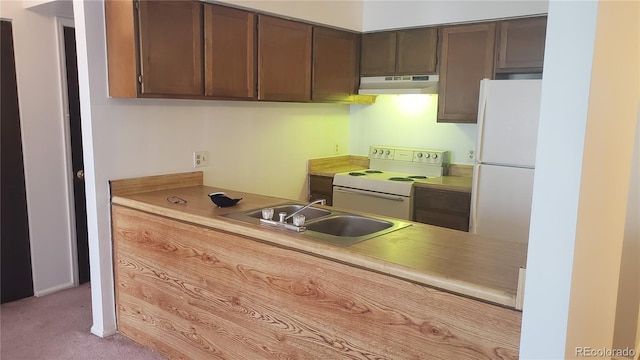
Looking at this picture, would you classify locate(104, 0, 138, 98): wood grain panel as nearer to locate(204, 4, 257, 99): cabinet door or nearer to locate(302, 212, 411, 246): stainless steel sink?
locate(204, 4, 257, 99): cabinet door

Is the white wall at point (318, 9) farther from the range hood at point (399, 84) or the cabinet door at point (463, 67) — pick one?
the cabinet door at point (463, 67)

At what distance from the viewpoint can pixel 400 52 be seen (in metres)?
3.79

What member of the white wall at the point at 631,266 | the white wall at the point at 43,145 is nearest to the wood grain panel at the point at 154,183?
the white wall at the point at 43,145

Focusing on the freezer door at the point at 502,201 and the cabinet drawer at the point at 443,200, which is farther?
the cabinet drawer at the point at 443,200

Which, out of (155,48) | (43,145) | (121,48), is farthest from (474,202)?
(43,145)

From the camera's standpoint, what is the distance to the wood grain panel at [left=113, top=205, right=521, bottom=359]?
1.54 m

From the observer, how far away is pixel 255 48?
320cm

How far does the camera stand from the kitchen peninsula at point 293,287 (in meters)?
1.53

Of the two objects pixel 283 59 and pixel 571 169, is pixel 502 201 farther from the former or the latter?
pixel 571 169

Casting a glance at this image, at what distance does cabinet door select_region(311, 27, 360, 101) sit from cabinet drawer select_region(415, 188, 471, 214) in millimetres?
1042

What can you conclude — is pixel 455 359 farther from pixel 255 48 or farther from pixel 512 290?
pixel 255 48

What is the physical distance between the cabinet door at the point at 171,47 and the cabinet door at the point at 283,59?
1.68 feet

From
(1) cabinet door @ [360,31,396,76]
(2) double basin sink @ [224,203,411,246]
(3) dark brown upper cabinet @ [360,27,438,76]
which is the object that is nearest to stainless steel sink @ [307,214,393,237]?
(2) double basin sink @ [224,203,411,246]

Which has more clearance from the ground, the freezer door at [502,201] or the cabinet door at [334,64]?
the cabinet door at [334,64]
